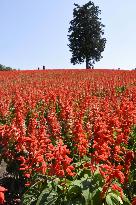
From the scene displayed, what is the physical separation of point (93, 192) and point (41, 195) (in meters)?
0.76

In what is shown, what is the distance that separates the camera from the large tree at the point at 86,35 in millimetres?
65375

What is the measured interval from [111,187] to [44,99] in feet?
32.9

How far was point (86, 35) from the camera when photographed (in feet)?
218

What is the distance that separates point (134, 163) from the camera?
7926 mm

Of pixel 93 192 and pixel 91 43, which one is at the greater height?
pixel 91 43

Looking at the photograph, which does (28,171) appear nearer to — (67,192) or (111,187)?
(67,192)

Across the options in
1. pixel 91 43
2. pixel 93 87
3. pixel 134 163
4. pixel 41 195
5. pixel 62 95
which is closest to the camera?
pixel 41 195

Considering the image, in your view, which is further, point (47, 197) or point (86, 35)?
point (86, 35)

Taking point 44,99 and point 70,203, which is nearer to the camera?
point 70,203

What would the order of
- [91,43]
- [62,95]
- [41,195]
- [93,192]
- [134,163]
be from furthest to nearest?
[91,43] < [62,95] < [134,163] < [41,195] < [93,192]

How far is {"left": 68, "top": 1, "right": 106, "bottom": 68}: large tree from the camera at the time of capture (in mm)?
65375

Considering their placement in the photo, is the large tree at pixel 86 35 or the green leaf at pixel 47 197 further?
the large tree at pixel 86 35

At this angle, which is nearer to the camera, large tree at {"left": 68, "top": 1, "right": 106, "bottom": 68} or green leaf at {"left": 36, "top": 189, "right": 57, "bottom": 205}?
green leaf at {"left": 36, "top": 189, "right": 57, "bottom": 205}

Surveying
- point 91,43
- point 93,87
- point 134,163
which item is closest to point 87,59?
point 91,43
